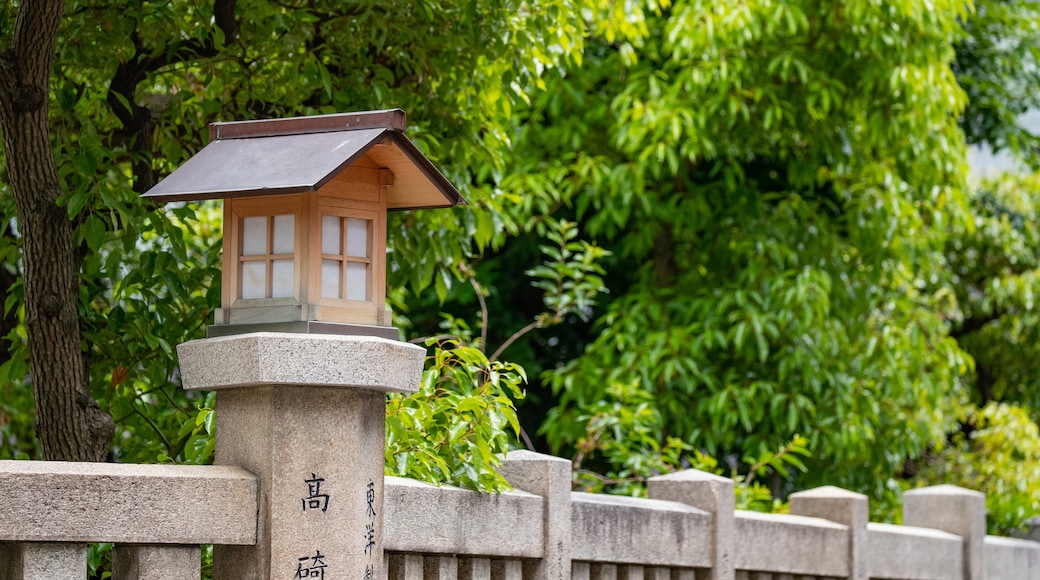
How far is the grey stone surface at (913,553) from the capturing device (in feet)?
21.7

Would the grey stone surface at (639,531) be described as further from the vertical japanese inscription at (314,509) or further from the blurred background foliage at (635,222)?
the vertical japanese inscription at (314,509)

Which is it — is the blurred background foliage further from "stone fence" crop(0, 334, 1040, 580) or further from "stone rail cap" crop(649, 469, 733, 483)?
"stone rail cap" crop(649, 469, 733, 483)

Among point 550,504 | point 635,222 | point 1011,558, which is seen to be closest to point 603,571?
point 550,504

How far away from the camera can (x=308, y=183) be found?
10.8ft

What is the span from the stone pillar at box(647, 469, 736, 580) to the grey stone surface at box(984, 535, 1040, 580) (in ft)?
9.26

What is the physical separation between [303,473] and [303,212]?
68cm

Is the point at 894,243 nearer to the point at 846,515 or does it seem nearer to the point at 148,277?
the point at 846,515

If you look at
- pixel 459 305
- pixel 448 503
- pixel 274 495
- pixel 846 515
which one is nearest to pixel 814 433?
pixel 846 515

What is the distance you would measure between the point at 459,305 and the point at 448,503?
735 centimetres

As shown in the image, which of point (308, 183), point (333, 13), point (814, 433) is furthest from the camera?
point (814, 433)

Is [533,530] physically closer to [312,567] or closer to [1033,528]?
[312,567]

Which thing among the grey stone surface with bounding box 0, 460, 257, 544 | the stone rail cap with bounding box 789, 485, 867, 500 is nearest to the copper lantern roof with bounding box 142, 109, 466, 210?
the grey stone surface with bounding box 0, 460, 257, 544

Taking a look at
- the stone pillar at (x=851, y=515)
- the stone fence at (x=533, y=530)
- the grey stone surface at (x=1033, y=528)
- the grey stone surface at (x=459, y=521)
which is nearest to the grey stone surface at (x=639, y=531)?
the stone fence at (x=533, y=530)

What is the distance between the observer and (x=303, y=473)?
3.35 meters
